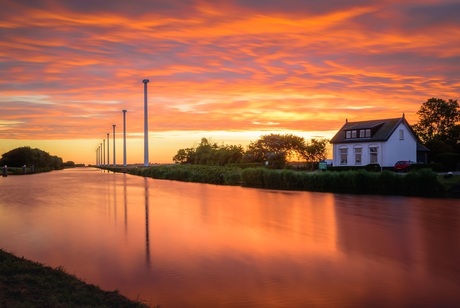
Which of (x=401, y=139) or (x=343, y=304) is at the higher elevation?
(x=401, y=139)

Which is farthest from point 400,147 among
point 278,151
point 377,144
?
point 278,151

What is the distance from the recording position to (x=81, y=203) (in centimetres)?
2392

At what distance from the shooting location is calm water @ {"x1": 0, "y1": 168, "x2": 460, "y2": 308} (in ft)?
25.6

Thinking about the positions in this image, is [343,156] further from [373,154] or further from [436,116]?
[436,116]

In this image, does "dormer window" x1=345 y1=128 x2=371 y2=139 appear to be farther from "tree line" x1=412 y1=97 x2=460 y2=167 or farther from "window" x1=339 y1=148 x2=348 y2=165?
"tree line" x1=412 y1=97 x2=460 y2=167

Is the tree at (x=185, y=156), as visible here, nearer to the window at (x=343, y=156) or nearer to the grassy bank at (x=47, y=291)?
the window at (x=343, y=156)

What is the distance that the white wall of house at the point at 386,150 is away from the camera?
48.5 metres

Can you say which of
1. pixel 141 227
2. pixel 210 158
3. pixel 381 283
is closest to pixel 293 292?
pixel 381 283

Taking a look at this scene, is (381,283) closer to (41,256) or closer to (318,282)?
(318,282)

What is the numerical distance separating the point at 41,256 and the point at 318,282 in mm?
6147

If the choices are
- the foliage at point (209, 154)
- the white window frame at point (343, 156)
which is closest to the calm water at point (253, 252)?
the white window frame at point (343, 156)

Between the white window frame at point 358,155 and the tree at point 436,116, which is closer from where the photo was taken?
the white window frame at point 358,155

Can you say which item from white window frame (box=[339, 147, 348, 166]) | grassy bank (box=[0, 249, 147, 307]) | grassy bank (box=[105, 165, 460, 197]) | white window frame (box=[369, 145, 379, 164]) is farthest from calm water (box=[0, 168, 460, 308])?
white window frame (box=[339, 147, 348, 166])

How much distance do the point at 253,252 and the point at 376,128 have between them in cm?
4288
